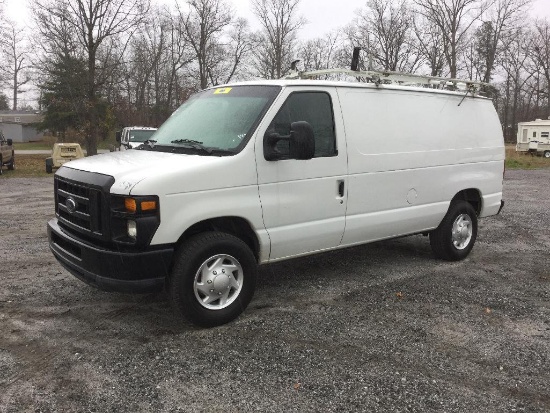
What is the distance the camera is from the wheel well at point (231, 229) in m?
4.20

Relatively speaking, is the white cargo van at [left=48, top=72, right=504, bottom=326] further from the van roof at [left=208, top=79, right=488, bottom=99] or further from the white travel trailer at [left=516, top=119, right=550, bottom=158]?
the white travel trailer at [left=516, top=119, right=550, bottom=158]

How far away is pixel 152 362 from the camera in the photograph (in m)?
3.68

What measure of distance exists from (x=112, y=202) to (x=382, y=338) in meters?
2.46

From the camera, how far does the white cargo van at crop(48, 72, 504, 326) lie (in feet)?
12.7

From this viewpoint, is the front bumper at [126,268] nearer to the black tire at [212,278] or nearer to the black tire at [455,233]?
the black tire at [212,278]

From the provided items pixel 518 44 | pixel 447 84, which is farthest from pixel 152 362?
pixel 518 44

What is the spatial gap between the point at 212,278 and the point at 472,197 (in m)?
4.10

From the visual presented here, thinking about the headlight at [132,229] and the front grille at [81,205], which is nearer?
the headlight at [132,229]

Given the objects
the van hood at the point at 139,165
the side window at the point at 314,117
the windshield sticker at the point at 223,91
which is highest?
the windshield sticker at the point at 223,91

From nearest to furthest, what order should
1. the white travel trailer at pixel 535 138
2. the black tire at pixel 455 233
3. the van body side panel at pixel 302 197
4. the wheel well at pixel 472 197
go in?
the van body side panel at pixel 302 197 → the black tire at pixel 455 233 → the wheel well at pixel 472 197 → the white travel trailer at pixel 535 138

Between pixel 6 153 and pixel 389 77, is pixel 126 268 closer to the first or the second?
pixel 389 77

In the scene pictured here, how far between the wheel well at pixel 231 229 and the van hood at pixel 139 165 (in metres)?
0.51

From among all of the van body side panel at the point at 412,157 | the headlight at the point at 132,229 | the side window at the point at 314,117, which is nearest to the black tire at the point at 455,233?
the van body side panel at the point at 412,157

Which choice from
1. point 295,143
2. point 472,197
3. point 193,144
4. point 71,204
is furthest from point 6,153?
point 295,143
